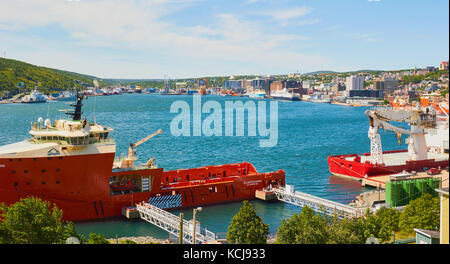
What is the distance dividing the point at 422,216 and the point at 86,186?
13.3 metres

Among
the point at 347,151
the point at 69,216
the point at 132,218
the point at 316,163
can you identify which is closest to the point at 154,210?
the point at 132,218

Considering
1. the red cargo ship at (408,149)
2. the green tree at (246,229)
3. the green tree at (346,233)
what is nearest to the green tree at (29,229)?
the green tree at (246,229)

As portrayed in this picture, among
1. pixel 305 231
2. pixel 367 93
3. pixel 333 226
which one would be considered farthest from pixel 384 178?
pixel 367 93

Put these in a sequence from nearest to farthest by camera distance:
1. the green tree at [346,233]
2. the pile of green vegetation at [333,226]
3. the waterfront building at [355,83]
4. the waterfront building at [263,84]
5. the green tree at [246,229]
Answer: the green tree at [346,233] < the pile of green vegetation at [333,226] < the green tree at [246,229] < the waterfront building at [355,83] < the waterfront building at [263,84]

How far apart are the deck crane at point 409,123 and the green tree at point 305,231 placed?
16.9 meters

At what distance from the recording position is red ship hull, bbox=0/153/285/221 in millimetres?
17953

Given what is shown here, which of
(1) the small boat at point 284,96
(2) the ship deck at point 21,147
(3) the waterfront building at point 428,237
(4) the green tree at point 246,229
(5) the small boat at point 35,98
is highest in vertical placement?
(1) the small boat at point 284,96

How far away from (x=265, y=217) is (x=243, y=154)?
65.6 feet

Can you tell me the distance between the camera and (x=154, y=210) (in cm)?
2023

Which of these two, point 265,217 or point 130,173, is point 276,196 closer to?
point 265,217

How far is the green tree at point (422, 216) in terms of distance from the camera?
1441cm

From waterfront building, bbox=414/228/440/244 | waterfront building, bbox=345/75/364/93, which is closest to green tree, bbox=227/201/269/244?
waterfront building, bbox=414/228/440/244

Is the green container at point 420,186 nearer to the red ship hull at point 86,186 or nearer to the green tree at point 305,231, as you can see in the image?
the red ship hull at point 86,186

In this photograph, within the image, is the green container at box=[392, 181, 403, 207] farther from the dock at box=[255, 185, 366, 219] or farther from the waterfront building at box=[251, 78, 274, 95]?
the waterfront building at box=[251, 78, 274, 95]
